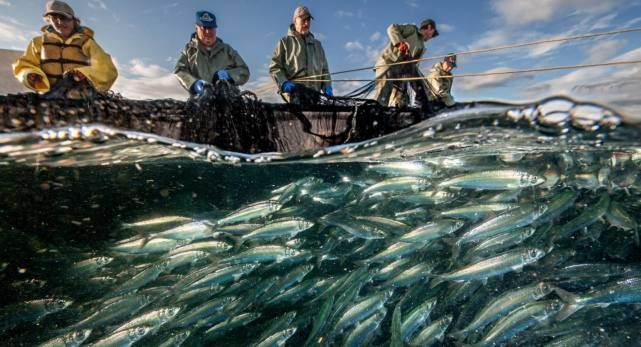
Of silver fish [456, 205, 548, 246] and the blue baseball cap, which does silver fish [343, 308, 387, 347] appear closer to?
silver fish [456, 205, 548, 246]

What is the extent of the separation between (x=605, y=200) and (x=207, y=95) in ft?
21.7

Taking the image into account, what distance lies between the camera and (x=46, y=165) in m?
9.54

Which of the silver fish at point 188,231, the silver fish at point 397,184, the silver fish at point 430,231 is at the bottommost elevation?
the silver fish at point 188,231

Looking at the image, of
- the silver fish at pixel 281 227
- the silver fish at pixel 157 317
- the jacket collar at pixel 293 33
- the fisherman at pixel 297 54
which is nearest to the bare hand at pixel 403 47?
the fisherman at pixel 297 54

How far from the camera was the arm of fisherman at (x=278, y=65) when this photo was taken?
809 centimetres

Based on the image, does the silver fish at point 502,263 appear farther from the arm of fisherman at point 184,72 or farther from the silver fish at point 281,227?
the arm of fisherman at point 184,72

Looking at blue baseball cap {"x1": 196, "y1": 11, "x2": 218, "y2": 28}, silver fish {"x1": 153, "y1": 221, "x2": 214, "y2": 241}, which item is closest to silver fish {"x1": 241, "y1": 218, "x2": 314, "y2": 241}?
silver fish {"x1": 153, "y1": 221, "x2": 214, "y2": 241}

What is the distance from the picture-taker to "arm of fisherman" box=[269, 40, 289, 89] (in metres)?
8.09

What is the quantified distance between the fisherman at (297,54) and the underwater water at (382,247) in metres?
1.98

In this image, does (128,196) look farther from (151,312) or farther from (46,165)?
(151,312)

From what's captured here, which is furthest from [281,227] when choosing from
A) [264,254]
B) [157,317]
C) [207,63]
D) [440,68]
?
[440,68]

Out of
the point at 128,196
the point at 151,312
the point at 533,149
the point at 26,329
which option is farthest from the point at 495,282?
the point at 128,196

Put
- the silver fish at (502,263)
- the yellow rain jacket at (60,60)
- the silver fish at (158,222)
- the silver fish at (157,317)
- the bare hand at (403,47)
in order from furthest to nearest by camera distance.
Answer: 1. the bare hand at (403,47)
2. the yellow rain jacket at (60,60)
3. the silver fish at (158,222)
4. the silver fish at (157,317)
5. the silver fish at (502,263)

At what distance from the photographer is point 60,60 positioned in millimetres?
7289
